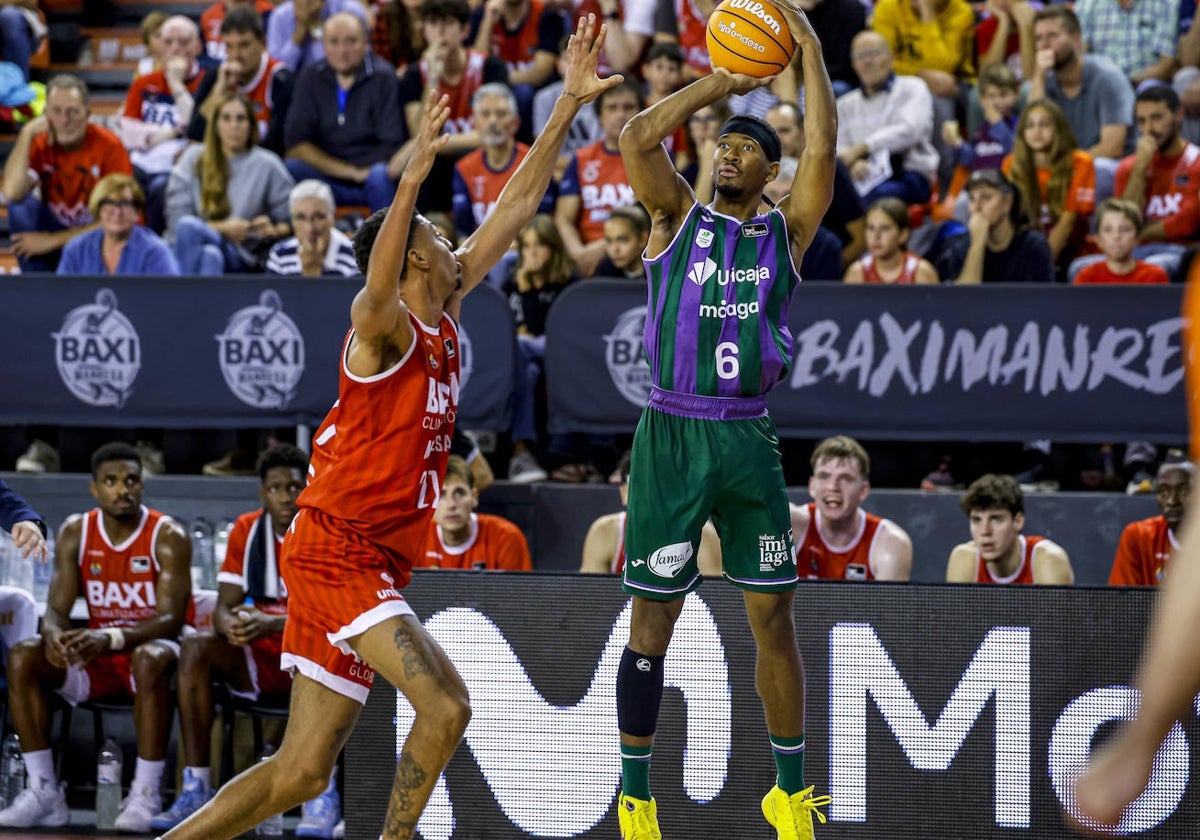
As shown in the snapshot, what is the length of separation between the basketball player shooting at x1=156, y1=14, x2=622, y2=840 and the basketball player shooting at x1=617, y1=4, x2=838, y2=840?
586 millimetres

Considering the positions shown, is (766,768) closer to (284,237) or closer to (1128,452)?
(1128,452)

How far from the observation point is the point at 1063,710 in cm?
662

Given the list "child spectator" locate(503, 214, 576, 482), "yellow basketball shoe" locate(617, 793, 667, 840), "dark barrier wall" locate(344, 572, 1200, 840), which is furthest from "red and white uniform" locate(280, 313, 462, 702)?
"child spectator" locate(503, 214, 576, 482)

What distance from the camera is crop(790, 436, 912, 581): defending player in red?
8125mm

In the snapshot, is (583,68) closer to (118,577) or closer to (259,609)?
(259,609)

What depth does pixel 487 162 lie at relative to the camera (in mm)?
11789

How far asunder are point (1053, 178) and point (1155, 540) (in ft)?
11.3

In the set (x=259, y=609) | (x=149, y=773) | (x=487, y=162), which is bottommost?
(x=149, y=773)

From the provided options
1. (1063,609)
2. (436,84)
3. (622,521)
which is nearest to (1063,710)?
(1063,609)

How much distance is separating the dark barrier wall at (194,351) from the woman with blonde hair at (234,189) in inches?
44.8

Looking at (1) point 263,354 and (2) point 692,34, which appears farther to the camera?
(2) point 692,34

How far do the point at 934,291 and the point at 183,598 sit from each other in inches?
179

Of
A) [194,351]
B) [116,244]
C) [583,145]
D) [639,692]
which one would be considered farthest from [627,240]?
[639,692]

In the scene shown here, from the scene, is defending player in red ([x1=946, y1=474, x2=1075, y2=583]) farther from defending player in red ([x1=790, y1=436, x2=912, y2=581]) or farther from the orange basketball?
the orange basketball
